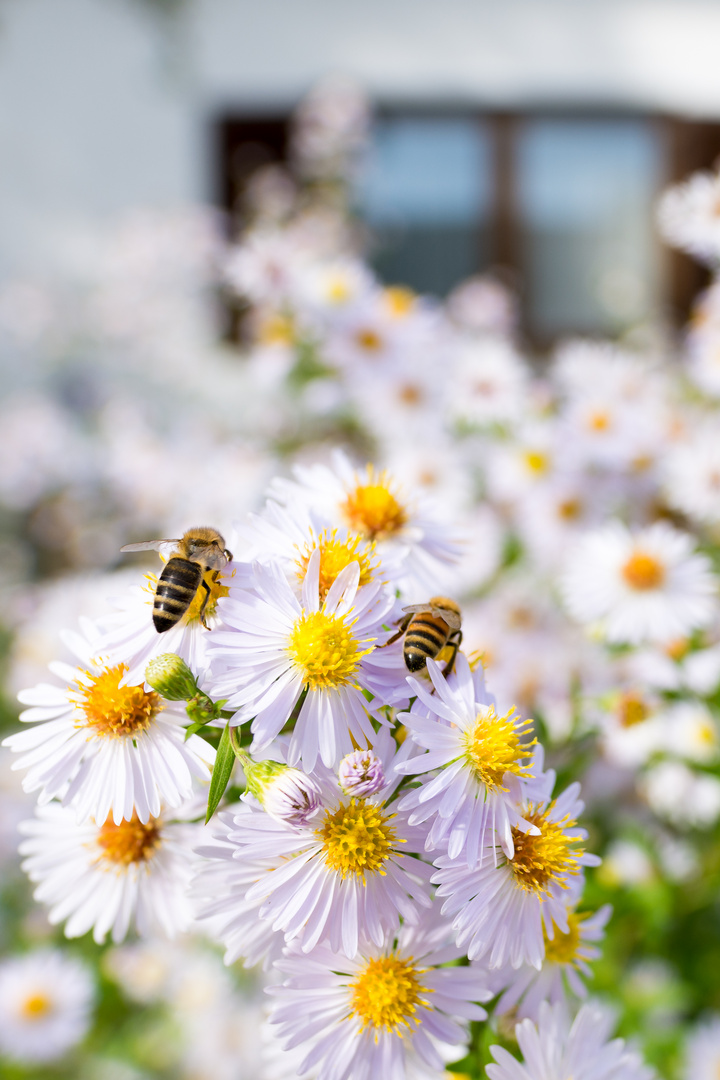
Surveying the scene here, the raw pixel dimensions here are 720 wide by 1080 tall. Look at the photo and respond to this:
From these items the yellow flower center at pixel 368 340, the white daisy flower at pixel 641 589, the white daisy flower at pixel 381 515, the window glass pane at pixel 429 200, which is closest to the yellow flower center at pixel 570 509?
the white daisy flower at pixel 641 589

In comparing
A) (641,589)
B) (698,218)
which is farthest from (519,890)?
(698,218)

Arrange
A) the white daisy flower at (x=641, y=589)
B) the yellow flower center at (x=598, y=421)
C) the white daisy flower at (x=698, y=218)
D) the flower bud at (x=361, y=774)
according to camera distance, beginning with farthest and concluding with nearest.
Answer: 1. the yellow flower center at (x=598, y=421)
2. the white daisy flower at (x=698, y=218)
3. the white daisy flower at (x=641, y=589)
4. the flower bud at (x=361, y=774)

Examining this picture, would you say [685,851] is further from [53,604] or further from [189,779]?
[189,779]

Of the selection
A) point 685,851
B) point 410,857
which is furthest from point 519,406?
point 410,857

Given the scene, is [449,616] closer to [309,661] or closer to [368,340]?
[309,661]

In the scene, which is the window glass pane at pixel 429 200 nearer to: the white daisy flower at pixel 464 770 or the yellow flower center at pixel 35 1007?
the yellow flower center at pixel 35 1007

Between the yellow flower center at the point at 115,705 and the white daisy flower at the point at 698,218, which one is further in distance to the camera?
the white daisy flower at the point at 698,218
